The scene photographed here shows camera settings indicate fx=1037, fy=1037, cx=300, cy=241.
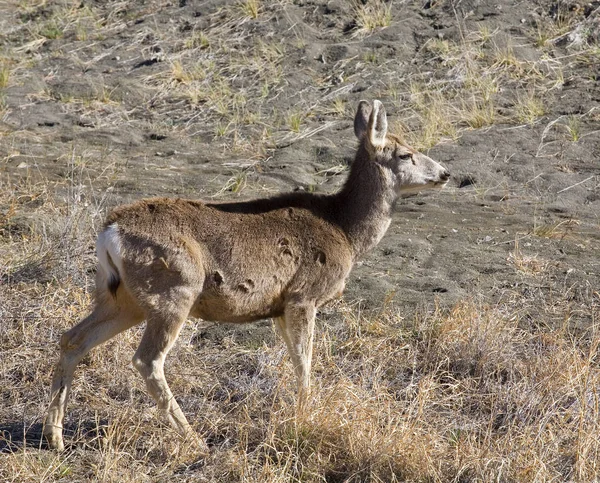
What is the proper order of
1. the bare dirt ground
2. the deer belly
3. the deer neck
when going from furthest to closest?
the deer neck
the deer belly
the bare dirt ground

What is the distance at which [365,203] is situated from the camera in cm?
813

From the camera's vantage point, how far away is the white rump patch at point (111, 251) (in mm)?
6676

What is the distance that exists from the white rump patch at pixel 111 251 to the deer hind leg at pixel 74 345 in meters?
0.29

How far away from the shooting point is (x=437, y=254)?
10078 millimetres

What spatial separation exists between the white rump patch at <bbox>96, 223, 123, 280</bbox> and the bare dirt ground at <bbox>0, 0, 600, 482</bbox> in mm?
931

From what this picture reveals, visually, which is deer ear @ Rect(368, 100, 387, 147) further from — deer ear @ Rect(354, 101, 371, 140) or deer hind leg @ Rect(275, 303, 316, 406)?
deer hind leg @ Rect(275, 303, 316, 406)

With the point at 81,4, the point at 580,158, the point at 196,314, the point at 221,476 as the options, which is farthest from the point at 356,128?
the point at 81,4

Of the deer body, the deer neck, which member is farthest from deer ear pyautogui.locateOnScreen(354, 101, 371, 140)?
the deer body

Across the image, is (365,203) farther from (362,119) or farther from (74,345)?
(74,345)

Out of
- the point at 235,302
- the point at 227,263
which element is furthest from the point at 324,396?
the point at 227,263

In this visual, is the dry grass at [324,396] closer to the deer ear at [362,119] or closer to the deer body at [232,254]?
the deer body at [232,254]

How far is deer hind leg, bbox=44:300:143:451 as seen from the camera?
266 inches

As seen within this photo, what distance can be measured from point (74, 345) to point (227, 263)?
Result: 1.15 m

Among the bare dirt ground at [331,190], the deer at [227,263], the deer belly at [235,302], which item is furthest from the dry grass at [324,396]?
the deer belly at [235,302]
